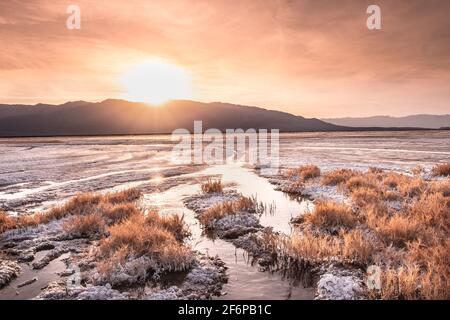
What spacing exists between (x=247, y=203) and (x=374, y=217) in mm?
4509

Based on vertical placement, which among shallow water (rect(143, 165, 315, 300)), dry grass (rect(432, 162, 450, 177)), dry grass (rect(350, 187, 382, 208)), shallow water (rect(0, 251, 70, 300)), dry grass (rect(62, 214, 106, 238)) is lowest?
shallow water (rect(0, 251, 70, 300))

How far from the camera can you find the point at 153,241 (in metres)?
8.43

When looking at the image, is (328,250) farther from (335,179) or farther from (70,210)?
(335,179)

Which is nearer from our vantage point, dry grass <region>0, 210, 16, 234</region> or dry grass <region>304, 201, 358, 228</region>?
dry grass <region>304, 201, 358, 228</region>

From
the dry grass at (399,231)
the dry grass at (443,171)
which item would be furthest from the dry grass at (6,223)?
the dry grass at (443,171)

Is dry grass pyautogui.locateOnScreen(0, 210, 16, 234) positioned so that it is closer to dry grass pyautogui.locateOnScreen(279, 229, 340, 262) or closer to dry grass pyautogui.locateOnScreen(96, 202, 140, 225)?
dry grass pyautogui.locateOnScreen(96, 202, 140, 225)

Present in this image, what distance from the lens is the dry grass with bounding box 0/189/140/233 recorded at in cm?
1098

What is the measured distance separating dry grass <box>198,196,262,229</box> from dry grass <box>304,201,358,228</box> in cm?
246

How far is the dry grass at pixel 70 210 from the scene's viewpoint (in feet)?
36.0

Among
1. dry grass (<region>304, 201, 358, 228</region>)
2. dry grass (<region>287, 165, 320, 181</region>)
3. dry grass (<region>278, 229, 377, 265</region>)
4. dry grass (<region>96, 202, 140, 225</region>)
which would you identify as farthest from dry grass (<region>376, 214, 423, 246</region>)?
dry grass (<region>287, 165, 320, 181</region>)

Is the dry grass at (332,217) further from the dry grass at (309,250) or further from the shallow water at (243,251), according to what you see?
the dry grass at (309,250)

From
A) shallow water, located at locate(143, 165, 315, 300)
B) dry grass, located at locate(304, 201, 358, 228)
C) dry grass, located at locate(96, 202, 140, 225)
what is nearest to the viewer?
shallow water, located at locate(143, 165, 315, 300)

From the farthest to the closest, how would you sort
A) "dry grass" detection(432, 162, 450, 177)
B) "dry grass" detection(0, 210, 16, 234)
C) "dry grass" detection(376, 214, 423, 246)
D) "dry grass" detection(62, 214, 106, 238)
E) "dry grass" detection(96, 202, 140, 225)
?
"dry grass" detection(432, 162, 450, 177)
"dry grass" detection(96, 202, 140, 225)
"dry grass" detection(0, 210, 16, 234)
"dry grass" detection(62, 214, 106, 238)
"dry grass" detection(376, 214, 423, 246)

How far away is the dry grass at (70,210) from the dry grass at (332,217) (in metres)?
7.57
